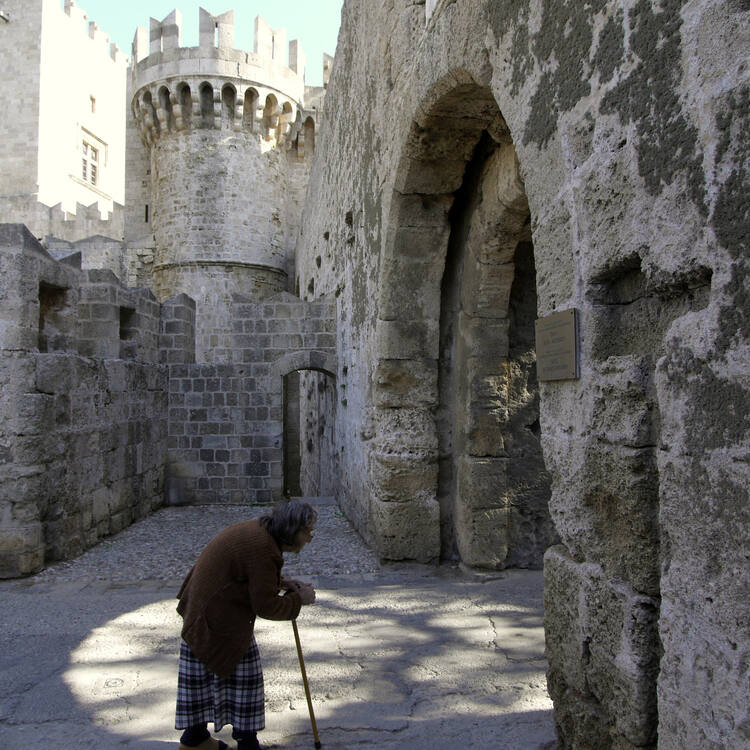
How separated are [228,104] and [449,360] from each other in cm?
1299

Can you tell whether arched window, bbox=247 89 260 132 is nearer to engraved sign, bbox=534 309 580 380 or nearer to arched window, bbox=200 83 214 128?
arched window, bbox=200 83 214 128

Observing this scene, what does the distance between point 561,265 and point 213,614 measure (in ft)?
5.45

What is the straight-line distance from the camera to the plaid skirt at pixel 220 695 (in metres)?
2.30

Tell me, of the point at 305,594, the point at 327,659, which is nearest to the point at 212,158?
the point at 327,659

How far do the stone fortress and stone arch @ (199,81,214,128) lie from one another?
570 centimetres

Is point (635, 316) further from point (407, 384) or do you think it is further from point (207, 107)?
point (207, 107)

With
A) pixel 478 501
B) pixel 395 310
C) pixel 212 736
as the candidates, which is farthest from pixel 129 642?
pixel 395 310

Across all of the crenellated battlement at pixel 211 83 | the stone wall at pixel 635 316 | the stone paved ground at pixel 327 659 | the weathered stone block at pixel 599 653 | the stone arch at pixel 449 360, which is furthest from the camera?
the crenellated battlement at pixel 211 83

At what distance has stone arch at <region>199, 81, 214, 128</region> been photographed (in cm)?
1546

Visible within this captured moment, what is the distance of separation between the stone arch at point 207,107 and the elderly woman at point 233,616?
1529cm

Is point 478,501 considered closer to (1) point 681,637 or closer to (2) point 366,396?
(2) point 366,396

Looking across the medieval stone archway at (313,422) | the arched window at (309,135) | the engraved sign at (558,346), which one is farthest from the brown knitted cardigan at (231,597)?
the arched window at (309,135)

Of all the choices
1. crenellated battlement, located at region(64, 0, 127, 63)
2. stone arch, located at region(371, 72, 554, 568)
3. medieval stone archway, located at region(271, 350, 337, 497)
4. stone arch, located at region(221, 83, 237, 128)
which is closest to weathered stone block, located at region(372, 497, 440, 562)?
stone arch, located at region(371, 72, 554, 568)

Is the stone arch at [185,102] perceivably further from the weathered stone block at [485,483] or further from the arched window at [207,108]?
the weathered stone block at [485,483]
